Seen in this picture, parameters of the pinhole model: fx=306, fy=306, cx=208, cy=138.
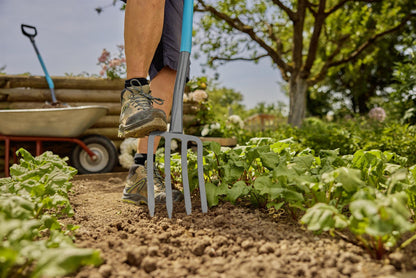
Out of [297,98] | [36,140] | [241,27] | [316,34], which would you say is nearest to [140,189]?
[36,140]

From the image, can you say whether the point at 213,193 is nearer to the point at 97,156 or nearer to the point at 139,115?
the point at 139,115

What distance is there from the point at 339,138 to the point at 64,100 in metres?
3.59

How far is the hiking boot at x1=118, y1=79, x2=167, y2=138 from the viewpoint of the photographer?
1.36 metres

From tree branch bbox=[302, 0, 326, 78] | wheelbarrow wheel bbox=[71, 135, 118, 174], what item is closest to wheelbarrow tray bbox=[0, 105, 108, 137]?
wheelbarrow wheel bbox=[71, 135, 118, 174]

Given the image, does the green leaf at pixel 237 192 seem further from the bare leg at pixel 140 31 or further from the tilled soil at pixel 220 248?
the bare leg at pixel 140 31

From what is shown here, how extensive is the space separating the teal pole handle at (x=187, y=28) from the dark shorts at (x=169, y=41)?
0.99 ft

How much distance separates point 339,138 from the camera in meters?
3.73

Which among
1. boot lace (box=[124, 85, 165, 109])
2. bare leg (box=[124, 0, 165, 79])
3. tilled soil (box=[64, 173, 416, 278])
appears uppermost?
bare leg (box=[124, 0, 165, 79])

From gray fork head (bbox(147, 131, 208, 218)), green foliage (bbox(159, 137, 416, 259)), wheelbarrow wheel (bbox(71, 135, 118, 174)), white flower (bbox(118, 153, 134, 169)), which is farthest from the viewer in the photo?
white flower (bbox(118, 153, 134, 169))

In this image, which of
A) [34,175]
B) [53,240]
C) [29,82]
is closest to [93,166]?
[29,82]

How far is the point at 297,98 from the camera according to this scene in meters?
7.39

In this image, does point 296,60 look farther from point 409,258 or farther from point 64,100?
point 409,258

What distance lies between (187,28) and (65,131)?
7.59 feet

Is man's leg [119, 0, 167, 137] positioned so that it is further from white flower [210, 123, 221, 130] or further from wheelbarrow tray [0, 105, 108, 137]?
white flower [210, 123, 221, 130]
